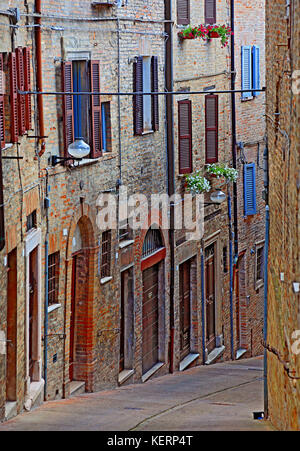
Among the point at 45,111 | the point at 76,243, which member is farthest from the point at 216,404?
the point at 45,111

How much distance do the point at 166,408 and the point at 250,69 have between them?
42.9 ft

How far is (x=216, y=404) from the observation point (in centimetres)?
→ 1579

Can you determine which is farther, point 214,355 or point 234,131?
point 234,131

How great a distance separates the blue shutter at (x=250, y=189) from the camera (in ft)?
86.8

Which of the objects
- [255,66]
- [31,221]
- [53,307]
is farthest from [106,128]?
[255,66]

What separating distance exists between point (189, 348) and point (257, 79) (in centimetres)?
761

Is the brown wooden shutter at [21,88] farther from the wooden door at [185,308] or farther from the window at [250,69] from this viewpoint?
the window at [250,69]

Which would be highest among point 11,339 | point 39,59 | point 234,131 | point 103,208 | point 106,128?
point 39,59

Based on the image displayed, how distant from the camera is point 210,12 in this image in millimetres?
23391

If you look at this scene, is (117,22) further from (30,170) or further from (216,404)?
(216,404)

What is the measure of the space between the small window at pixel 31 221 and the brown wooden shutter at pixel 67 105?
5.10 feet

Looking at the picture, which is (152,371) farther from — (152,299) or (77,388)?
(77,388)

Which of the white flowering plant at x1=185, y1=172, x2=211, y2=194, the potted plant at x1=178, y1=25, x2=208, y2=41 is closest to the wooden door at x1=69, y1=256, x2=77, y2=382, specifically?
the white flowering plant at x1=185, y1=172, x2=211, y2=194
